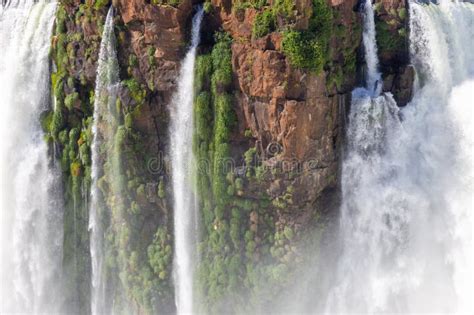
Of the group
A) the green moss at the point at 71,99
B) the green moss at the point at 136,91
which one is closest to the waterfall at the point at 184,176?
the green moss at the point at 136,91

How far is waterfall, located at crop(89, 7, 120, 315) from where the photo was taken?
68.5 ft

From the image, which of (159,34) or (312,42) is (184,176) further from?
(312,42)

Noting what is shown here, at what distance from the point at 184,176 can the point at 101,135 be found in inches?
178

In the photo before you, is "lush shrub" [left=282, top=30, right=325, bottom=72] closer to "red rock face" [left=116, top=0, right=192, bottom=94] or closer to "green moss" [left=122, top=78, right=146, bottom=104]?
"red rock face" [left=116, top=0, right=192, bottom=94]

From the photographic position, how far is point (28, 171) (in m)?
23.9

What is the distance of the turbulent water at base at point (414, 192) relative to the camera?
61.3ft

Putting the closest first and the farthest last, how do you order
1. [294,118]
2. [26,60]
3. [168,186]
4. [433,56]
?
[294,118]
[433,56]
[168,186]
[26,60]

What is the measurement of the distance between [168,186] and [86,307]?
26.6 feet

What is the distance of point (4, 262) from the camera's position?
25.0 metres

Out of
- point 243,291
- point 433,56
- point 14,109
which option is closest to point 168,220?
point 243,291

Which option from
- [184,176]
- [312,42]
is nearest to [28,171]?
[184,176]

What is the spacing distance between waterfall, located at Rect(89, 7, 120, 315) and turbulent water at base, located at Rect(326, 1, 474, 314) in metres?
10.1

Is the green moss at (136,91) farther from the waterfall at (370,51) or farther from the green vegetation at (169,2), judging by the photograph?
the waterfall at (370,51)

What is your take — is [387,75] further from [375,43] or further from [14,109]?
[14,109]
